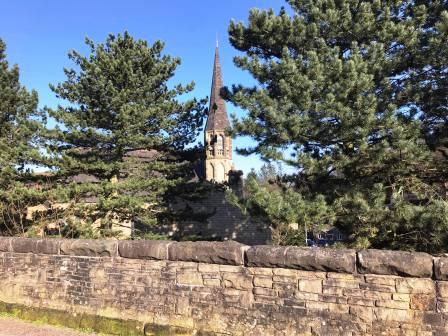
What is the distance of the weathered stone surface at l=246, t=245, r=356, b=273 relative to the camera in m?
4.27

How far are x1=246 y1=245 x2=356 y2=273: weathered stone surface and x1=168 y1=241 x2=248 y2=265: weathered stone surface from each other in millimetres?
152

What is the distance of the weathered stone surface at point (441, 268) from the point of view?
3801mm

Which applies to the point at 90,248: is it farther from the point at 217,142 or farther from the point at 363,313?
the point at 217,142

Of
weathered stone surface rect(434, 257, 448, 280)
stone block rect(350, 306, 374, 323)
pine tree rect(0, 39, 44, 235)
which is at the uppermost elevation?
pine tree rect(0, 39, 44, 235)

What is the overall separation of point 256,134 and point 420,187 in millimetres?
3929

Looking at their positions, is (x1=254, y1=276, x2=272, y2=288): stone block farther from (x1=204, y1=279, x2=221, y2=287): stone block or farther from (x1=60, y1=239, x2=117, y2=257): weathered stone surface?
(x1=60, y1=239, x2=117, y2=257): weathered stone surface

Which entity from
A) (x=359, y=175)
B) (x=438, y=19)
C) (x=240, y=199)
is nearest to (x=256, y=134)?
(x=240, y=199)

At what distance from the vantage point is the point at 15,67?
1864 cm

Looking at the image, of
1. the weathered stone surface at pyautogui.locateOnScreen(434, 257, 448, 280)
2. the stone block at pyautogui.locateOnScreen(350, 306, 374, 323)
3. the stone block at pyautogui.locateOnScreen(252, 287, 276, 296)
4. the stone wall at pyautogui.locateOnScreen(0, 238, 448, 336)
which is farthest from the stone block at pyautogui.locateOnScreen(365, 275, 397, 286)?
the stone block at pyautogui.locateOnScreen(252, 287, 276, 296)

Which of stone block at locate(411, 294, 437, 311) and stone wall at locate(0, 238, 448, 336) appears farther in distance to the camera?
stone wall at locate(0, 238, 448, 336)

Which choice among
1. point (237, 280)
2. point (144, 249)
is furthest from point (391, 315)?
point (144, 249)

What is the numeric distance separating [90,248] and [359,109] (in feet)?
20.3

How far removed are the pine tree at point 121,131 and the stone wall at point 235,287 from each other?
6910 millimetres

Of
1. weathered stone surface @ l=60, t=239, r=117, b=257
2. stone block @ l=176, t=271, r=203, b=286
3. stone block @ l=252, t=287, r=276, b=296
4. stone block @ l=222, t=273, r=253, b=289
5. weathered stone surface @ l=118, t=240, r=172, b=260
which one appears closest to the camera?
stone block @ l=252, t=287, r=276, b=296
